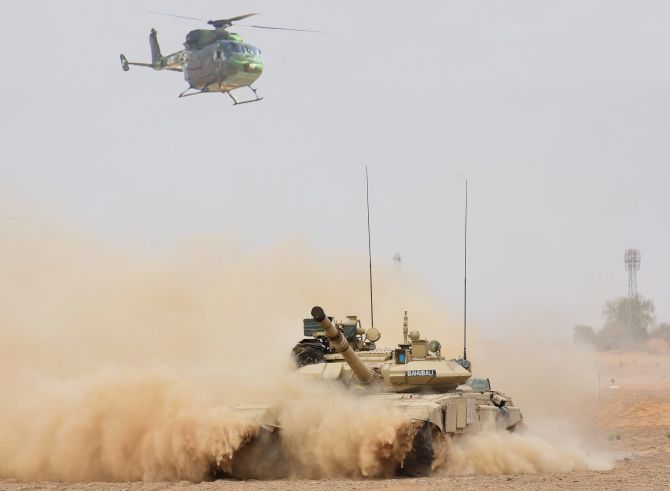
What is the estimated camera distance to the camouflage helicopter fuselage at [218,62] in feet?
139

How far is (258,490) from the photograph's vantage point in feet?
63.7

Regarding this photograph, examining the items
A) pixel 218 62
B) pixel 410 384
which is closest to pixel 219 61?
pixel 218 62

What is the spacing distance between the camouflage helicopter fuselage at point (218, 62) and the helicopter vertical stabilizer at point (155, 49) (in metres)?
1.63

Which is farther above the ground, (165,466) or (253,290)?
(253,290)

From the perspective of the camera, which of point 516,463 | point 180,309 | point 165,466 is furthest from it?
point 180,309

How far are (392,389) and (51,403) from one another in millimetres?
6211

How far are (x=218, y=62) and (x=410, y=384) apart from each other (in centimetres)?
1964

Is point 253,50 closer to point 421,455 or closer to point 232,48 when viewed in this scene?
point 232,48

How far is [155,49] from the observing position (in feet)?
151

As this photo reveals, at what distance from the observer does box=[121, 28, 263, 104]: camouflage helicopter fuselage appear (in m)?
42.2

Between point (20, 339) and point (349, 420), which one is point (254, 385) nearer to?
point (349, 420)

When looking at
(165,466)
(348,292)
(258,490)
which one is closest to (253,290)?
(348,292)

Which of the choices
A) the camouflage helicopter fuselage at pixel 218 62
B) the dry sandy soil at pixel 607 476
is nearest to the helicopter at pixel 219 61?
the camouflage helicopter fuselage at pixel 218 62

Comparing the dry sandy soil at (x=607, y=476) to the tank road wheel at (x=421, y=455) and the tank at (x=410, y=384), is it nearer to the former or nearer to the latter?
the tank road wheel at (x=421, y=455)
